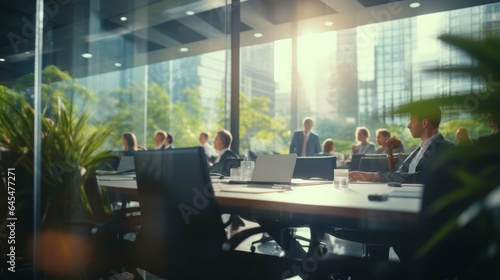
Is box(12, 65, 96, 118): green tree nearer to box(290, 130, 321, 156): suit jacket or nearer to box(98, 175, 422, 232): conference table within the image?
box(98, 175, 422, 232): conference table

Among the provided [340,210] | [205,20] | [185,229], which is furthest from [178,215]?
[205,20]

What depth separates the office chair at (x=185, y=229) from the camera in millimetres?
1495

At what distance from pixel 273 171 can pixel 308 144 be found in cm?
476

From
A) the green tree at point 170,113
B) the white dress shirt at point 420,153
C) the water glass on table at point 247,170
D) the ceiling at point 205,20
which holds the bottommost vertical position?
the water glass on table at point 247,170

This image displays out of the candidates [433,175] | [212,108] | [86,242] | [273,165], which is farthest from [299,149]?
[433,175]

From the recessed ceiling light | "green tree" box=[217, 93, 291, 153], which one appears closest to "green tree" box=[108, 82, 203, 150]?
"green tree" box=[217, 93, 291, 153]

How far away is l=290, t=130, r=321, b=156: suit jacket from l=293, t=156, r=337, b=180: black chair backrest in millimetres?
3651

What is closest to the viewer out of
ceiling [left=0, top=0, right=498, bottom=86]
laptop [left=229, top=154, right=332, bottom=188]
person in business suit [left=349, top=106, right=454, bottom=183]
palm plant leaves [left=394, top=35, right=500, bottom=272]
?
palm plant leaves [left=394, top=35, right=500, bottom=272]

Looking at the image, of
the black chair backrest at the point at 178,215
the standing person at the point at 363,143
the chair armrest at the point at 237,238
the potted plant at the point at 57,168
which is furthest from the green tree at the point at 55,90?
the standing person at the point at 363,143

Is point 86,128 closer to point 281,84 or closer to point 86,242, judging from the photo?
point 86,242

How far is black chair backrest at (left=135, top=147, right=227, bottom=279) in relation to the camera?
1.50m

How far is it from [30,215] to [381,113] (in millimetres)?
1757

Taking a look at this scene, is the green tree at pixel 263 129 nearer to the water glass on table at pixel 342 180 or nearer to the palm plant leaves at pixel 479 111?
the water glass on table at pixel 342 180

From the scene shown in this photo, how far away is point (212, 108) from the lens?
812 centimetres
